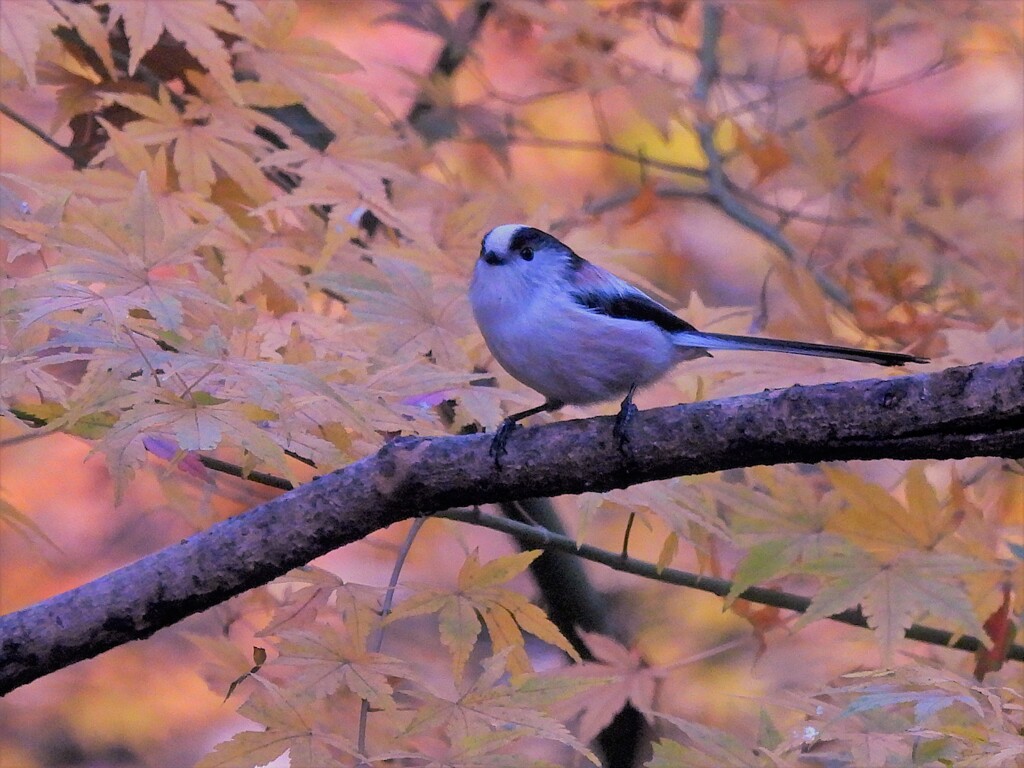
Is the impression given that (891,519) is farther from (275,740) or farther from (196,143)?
(196,143)

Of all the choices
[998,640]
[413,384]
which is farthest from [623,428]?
[998,640]

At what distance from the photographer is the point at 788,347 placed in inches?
72.0

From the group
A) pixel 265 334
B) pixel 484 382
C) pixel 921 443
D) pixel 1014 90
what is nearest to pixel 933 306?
pixel 484 382

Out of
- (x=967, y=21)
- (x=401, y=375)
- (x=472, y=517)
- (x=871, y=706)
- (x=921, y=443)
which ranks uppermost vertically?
(x=967, y=21)

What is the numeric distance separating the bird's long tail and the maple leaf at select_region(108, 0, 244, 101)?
1.03m

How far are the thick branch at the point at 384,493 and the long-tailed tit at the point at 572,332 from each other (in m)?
0.21

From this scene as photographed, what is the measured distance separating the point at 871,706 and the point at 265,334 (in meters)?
1.19

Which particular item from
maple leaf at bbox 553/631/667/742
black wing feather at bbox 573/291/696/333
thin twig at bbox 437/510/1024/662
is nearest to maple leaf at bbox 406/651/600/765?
thin twig at bbox 437/510/1024/662

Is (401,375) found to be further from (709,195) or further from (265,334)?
(709,195)

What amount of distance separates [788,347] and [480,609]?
70 cm

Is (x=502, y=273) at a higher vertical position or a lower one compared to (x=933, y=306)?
higher

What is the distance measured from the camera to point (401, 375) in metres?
1.67

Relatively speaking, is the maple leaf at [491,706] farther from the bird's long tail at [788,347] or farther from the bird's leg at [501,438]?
the bird's long tail at [788,347]

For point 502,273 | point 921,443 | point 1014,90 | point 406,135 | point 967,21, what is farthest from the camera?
point 1014,90
